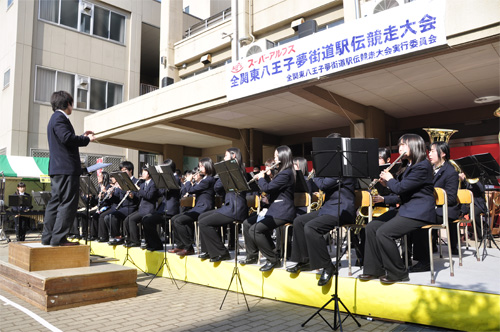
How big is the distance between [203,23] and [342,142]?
57.9 ft

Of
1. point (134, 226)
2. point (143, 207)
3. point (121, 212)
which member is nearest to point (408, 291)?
point (143, 207)

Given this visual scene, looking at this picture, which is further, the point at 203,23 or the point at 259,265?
the point at 203,23

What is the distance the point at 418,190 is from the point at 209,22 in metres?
17.7

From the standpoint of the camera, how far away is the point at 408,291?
4.20 meters

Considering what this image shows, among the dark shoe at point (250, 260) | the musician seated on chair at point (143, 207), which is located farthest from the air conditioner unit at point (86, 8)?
the dark shoe at point (250, 260)

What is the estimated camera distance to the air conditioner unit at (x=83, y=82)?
789 inches

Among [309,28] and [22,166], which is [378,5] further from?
[22,166]

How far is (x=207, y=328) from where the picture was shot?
14.1ft

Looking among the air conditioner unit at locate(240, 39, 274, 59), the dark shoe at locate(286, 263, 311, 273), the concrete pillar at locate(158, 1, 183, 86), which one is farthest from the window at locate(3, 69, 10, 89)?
the dark shoe at locate(286, 263, 311, 273)

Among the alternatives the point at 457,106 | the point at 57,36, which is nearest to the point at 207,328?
the point at 457,106

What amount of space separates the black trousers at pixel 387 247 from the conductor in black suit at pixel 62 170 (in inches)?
159

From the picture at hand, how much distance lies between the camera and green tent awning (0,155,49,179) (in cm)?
1500

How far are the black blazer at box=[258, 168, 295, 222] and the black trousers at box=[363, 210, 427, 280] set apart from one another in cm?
130

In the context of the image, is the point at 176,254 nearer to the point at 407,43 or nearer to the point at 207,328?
the point at 207,328
